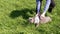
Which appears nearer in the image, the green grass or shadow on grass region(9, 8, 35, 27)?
the green grass

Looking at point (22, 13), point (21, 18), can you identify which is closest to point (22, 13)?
point (22, 13)

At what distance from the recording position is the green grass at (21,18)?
589 centimetres

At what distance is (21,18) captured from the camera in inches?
255

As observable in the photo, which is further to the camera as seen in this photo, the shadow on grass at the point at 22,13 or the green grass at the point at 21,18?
the shadow on grass at the point at 22,13

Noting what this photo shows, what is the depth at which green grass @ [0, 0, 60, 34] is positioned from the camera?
589cm

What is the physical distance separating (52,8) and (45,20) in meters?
0.69

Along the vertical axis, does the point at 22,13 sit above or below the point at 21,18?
above

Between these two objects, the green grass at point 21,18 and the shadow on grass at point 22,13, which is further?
the shadow on grass at point 22,13

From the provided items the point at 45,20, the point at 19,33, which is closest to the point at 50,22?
the point at 45,20

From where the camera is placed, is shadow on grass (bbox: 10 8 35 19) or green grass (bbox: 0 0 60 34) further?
shadow on grass (bbox: 10 8 35 19)

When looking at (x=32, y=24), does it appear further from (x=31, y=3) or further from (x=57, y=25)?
(x=31, y=3)

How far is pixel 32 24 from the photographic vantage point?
6.12 metres

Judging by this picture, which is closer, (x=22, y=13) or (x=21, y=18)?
(x=21, y=18)

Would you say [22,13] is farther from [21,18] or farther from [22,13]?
[21,18]
